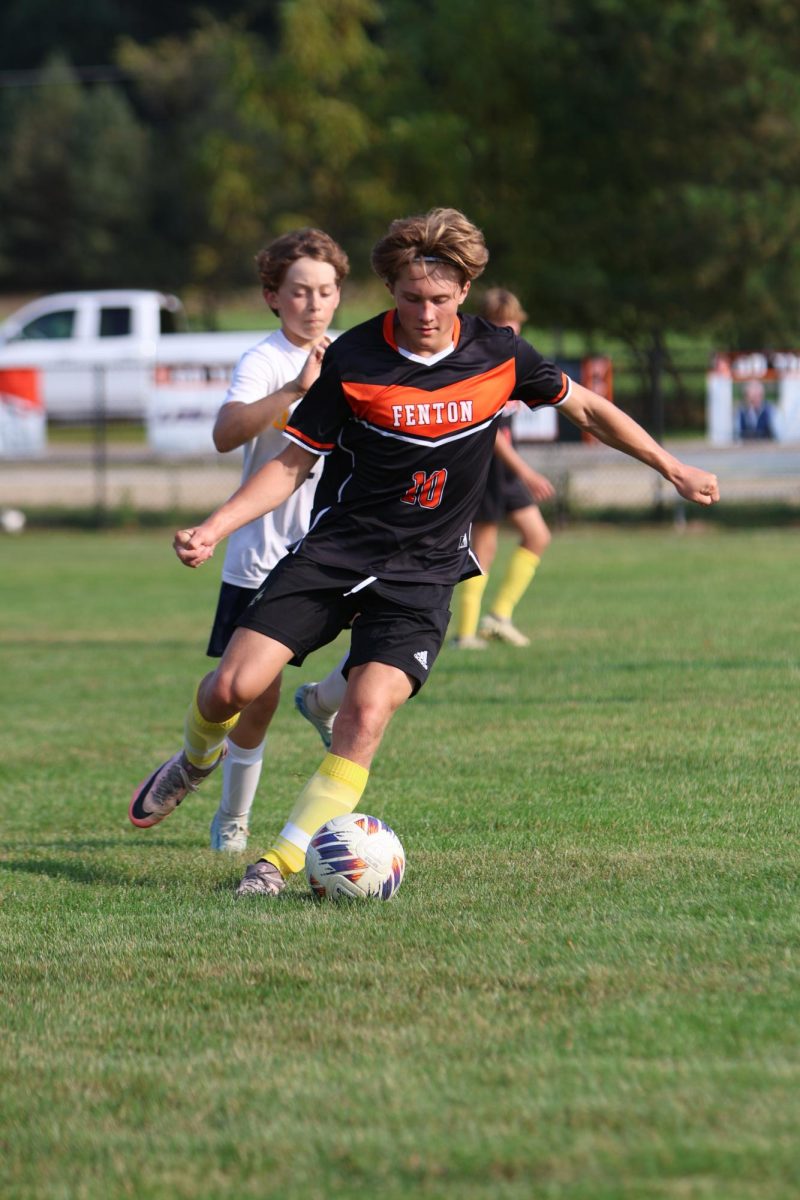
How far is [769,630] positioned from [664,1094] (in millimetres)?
8172

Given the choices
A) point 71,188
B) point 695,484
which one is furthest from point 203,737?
point 71,188

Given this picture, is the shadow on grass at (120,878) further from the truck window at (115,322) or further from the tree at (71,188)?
Result: the tree at (71,188)

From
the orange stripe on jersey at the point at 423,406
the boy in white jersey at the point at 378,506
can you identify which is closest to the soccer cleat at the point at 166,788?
the boy in white jersey at the point at 378,506

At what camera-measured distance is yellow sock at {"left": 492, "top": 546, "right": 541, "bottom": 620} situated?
11.5 m

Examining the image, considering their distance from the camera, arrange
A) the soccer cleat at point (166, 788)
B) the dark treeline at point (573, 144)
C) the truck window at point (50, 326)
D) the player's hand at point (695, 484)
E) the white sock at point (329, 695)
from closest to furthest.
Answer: the player's hand at point (695, 484)
the soccer cleat at point (166, 788)
the white sock at point (329, 695)
the dark treeline at point (573, 144)
the truck window at point (50, 326)

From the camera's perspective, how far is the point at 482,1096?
3.34 metres

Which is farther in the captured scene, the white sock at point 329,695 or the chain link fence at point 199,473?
the chain link fence at point 199,473

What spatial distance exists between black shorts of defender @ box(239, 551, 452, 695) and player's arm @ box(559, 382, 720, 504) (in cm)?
71

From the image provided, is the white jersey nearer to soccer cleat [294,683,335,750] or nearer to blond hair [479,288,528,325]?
soccer cleat [294,683,335,750]

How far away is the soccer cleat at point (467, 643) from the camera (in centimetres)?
1116

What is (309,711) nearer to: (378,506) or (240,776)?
(240,776)

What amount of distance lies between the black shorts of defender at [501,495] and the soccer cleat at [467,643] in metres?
0.79

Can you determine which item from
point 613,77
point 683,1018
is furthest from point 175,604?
point 613,77

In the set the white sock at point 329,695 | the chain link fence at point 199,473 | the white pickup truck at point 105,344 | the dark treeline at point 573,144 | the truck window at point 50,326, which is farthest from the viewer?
the truck window at point 50,326
